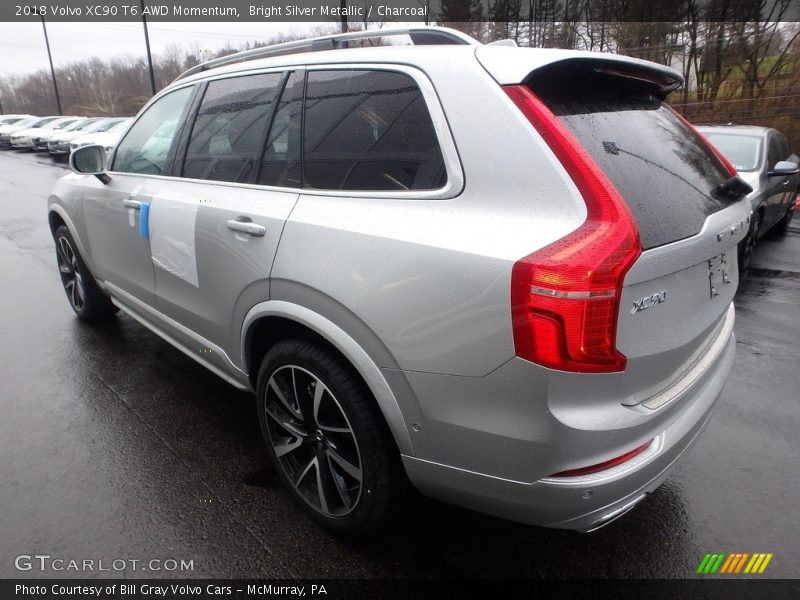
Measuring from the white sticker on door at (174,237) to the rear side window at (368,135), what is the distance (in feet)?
2.85

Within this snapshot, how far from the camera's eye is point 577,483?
164cm

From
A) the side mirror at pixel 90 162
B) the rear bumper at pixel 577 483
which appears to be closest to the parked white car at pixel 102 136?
the side mirror at pixel 90 162

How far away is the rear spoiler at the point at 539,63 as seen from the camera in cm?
173

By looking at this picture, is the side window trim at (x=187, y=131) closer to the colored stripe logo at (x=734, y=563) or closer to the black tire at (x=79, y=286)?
the black tire at (x=79, y=286)

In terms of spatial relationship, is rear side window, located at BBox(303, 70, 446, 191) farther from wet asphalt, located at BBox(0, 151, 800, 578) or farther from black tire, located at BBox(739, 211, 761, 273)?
black tire, located at BBox(739, 211, 761, 273)

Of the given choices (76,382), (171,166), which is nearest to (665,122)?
(171,166)

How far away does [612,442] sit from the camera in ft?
5.43

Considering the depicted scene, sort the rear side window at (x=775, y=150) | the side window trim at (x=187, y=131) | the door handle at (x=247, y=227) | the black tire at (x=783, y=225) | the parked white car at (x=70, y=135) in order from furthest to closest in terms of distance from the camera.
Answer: the parked white car at (x=70, y=135)
the black tire at (x=783, y=225)
the rear side window at (x=775, y=150)
the side window trim at (x=187, y=131)
the door handle at (x=247, y=227)

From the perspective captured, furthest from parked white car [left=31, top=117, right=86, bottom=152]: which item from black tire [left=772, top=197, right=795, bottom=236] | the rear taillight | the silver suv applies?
the rear taillight

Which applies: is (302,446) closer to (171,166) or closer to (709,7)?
(171,166)

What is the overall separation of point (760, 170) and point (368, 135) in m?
6.02

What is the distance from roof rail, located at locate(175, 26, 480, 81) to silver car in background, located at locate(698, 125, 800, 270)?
4563 millimetres

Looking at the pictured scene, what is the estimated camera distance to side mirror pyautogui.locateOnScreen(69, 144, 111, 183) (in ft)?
12.3

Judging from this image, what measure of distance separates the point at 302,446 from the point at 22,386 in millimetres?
2493
